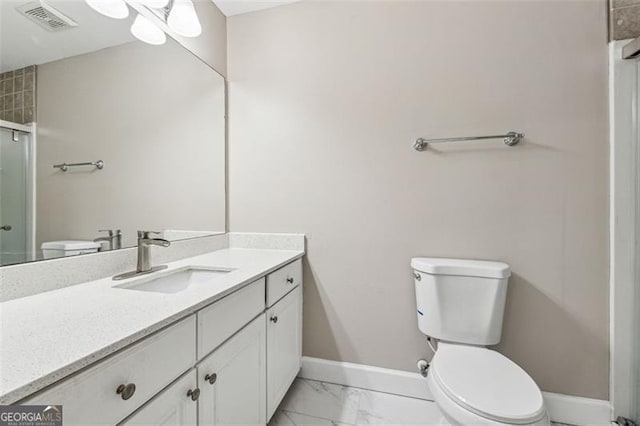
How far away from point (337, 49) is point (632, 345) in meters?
2.07

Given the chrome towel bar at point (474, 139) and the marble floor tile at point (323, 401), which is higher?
the chrome towel bar at point (474, 139)

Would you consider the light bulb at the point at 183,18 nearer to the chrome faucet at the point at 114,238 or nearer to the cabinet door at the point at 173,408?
the chrome faucet at the point at 114,238

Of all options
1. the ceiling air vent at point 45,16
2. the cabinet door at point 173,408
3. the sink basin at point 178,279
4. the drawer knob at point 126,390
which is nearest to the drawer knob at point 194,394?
the cabinet door at point 173,408

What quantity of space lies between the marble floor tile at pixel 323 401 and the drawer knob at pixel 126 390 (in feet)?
3.48

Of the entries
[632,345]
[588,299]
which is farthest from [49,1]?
[632,345]

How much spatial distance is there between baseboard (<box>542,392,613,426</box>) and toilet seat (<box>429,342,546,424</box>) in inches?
21.2

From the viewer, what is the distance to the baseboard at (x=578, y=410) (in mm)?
1292

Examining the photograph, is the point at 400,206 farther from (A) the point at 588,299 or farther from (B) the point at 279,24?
(B) the point at 279,24

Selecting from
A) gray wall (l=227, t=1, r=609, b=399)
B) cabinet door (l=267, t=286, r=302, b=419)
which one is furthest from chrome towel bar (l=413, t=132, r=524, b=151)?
cabinet door (l=267, t=286, r=302, b=419)

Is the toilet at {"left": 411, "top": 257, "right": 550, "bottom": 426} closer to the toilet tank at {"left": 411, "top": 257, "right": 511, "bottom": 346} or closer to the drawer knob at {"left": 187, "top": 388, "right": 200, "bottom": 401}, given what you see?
the toilet tank at {"left": 411, "top": 257, "right": 511, "bottom": 346}

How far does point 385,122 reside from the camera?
1.54m

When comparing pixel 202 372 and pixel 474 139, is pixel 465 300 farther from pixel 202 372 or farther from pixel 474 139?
Answer: pixel 202 372

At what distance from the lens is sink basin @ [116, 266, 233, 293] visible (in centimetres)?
111

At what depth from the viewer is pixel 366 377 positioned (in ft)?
5.19
